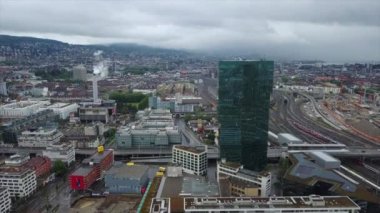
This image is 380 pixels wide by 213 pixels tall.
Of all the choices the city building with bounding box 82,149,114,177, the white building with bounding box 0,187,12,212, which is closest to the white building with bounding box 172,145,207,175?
the city building with bounding box 82,149,114,177

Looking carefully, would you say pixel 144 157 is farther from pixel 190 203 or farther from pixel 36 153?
pixel 190 203

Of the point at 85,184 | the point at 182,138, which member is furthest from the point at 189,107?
the point at 85,184

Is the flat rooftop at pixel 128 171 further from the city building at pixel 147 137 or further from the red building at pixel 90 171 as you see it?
the city building at pixel 147 137

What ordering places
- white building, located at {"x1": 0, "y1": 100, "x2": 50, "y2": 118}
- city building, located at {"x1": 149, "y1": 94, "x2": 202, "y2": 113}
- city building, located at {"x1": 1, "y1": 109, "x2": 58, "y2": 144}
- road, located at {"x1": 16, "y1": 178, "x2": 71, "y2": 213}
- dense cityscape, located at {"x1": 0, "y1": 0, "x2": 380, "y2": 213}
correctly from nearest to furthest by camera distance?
dense cityscape, located at {"x1": 0, "y1": 0, "x2": 380, "y2": 213} → road, located at {"x1": 16, "y1": 178, "x2": 71, "y2": 213} → city building, located at {"x1": 1, "y1": 109, "x2": 58, "y2": 144} → white building, located at {"x1": 0, "y1": 100, "x2": 50, "y2": 118} → city building, located at {"x1": 149, "y1": 94, "x2": 202, "y2": 113}

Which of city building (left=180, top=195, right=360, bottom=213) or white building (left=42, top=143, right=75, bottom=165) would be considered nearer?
city building (left=180, top=195, right=360, bottom=213)

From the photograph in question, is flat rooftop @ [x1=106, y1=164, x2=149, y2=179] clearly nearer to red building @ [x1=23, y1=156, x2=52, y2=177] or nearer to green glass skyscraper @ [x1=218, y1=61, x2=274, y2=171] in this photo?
red building @ [x1=23, y1=156, x2=52, y2=177]

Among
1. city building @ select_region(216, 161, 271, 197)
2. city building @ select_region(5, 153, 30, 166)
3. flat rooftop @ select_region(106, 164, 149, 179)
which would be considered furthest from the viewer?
city building @ select_region(5, 153, 30, 166)

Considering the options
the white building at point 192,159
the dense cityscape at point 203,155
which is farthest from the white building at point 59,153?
the white building at point 192,159

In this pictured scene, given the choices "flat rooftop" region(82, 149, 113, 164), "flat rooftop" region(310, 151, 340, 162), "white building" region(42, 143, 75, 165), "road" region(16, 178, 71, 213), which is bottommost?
"road" region(16, 178, 71, 213)
